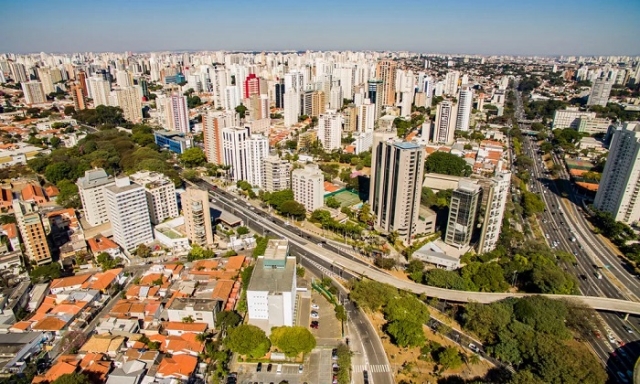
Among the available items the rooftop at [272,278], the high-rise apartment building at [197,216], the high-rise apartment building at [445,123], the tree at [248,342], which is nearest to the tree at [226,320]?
the tree at [248,342]

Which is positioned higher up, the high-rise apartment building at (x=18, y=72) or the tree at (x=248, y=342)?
the high-rise apartment building at (x=18, y=72)

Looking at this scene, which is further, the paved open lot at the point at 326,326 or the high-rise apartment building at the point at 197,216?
the high-rise apartment building at the point at 197,216

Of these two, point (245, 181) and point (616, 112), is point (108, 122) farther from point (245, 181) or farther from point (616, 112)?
point (616, 112)

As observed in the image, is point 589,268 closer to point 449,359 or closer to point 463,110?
point 449,359

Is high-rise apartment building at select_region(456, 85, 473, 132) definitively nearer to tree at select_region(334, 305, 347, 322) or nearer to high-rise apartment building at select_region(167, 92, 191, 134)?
high-rise apartment building at select_region(167, 92, 191, 134)

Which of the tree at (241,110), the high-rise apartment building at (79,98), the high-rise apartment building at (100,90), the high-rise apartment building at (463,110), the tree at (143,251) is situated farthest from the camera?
the high-rise apartment building at (100,90)

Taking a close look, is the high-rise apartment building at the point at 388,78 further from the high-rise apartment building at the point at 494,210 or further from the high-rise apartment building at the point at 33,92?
the high-rise apartment building at the point at 33,92

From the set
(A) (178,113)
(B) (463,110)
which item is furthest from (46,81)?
(B) (463,110)
